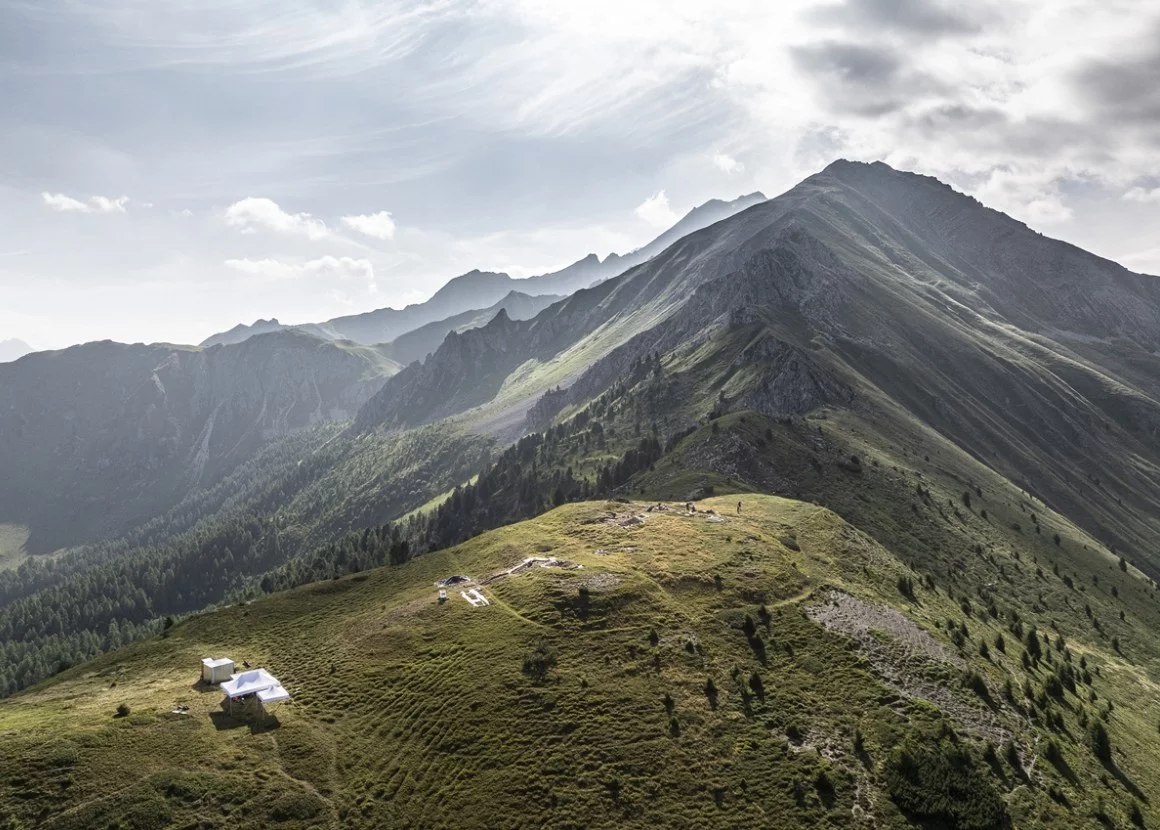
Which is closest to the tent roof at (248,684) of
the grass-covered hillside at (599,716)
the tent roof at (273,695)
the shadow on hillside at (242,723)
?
the tent roof at (273,695)

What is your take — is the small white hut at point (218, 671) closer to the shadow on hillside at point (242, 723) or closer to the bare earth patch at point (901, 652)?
the shadow on hillside at point (242, 723)

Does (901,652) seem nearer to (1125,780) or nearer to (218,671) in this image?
(1125,780)

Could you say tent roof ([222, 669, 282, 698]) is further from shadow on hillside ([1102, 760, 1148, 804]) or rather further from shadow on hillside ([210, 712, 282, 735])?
shadow on hillside ([1102, 760, 1148, 804])

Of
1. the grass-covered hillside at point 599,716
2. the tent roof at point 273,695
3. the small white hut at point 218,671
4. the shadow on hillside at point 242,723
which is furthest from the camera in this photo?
the small white hut at point 218,671

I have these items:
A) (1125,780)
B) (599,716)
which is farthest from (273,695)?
(1125,780)

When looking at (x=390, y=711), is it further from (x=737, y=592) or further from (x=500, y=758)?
(x=737, y=592)
